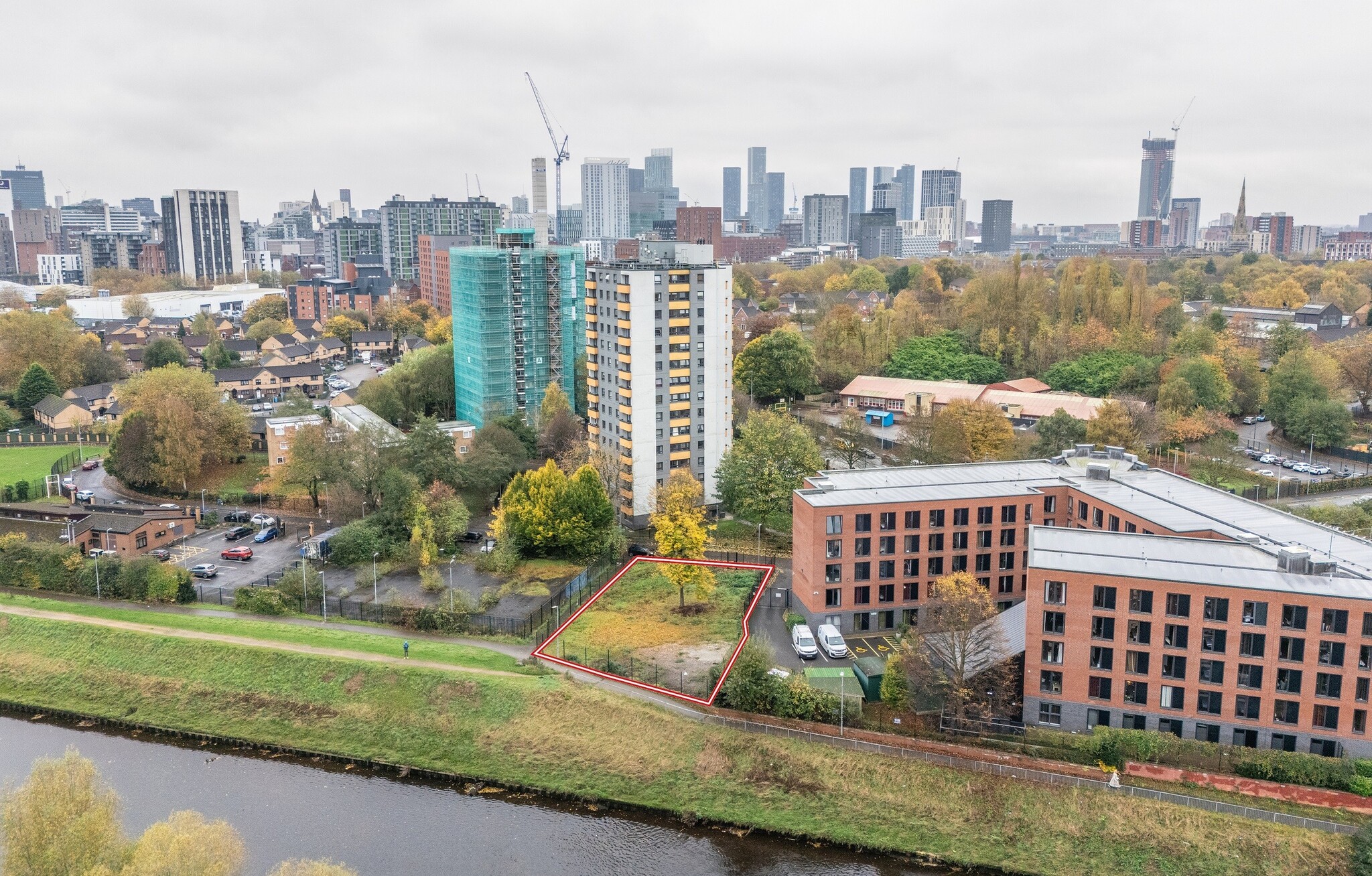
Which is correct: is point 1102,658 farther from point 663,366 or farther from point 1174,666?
point 663,366

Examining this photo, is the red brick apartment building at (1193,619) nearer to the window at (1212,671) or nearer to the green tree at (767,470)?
the window at (1212,671)

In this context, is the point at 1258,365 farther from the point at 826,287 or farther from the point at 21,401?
the point at 21,401

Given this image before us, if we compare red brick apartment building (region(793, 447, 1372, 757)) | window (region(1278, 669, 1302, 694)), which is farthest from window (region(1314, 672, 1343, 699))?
window (region(1278, 669, 1302, 694))

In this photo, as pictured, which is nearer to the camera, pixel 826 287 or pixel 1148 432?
pixel 1148 432

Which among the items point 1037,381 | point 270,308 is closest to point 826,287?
point 1037,381

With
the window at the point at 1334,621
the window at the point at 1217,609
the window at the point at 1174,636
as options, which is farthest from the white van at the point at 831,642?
the window at the point at 1334,621

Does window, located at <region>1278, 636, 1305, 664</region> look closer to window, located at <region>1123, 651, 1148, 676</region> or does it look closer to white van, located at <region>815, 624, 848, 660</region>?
window, located at <region>1123, 651, 1148, 676</region>
